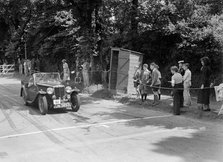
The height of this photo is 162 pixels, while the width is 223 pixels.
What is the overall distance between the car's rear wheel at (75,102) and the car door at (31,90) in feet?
5.32

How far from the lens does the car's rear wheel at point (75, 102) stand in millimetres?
12398

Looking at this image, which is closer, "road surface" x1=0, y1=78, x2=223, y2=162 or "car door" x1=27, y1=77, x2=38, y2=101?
Answer: "road surface" x1=0, y1=78, x2=223, y2=162

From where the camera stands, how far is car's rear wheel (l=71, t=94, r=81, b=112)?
12.4 meters

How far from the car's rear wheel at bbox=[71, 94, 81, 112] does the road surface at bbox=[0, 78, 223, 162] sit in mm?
238

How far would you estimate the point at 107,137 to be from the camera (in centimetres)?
830

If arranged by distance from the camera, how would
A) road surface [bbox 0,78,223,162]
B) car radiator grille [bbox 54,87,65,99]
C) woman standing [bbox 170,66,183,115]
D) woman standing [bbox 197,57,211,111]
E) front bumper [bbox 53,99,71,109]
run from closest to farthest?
1. road surface [bbox 0,78,223,162]
2. woman standing [bbox 197,57,211,111]
3. woman standing [bbox 170,66,183,115]
4. front bumper [bbox 53,99,71,109]
5. car radiator grille [bbox 54,87,65,99]

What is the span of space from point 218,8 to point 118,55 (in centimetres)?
567

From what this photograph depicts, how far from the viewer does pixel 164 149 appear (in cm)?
707

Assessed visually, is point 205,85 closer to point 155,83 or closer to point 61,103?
point 155,83

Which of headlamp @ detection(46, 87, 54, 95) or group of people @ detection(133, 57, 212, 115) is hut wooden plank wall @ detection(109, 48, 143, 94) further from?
headlamp @ detection(46, 87, 54, 95)

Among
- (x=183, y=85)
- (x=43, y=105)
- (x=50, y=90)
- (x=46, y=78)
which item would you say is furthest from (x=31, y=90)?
(x=183, y=85)

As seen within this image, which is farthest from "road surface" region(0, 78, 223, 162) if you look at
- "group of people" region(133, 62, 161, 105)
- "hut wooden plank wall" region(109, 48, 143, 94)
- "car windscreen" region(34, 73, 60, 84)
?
"hut wooden plank wall" region(109, 48, 143, 94)

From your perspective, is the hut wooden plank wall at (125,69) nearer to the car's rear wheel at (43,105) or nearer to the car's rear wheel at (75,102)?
the car's rear wheel at (75,102)

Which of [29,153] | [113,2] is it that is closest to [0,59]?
[113,2]
